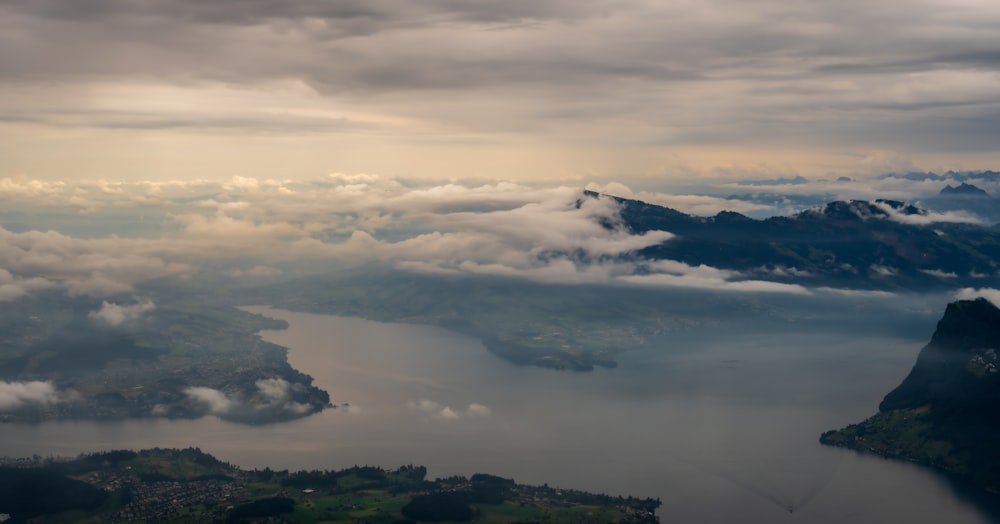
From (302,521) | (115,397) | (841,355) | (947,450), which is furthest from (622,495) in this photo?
(841,355)

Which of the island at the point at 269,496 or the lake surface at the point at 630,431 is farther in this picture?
the lake surface at the point at 630,431

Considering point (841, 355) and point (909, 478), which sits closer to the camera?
point (909, 478)

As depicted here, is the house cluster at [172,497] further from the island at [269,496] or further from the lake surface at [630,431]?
the lake surface at [630,431]

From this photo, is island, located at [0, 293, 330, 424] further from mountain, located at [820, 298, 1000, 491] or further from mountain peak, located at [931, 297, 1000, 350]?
mountain peak, located at [931, 297, 1000, 350]

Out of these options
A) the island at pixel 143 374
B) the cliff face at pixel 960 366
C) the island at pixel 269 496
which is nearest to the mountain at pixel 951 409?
the cliff face at pixel 960 366

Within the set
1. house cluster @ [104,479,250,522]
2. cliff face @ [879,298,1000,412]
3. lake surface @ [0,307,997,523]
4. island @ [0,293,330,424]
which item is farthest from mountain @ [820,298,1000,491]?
island @ [0,293,330,424]

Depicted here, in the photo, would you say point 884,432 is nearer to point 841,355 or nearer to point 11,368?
point 841,355

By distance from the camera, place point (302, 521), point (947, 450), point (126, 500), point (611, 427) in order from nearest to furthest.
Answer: point (302, 521) < point (126, 500) < point (947, 450) < point (611, 427)

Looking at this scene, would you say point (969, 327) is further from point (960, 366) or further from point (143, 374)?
point (143, 374)
